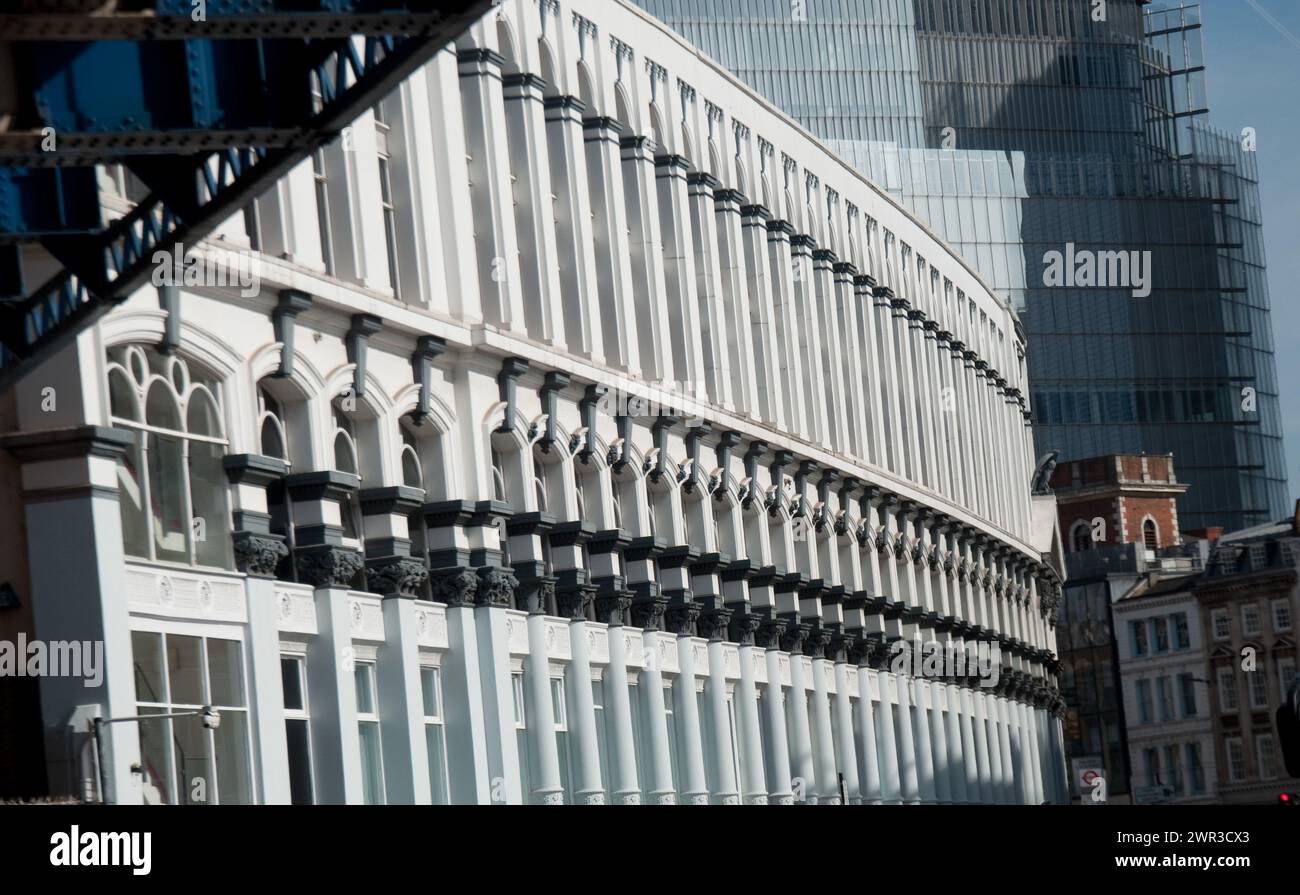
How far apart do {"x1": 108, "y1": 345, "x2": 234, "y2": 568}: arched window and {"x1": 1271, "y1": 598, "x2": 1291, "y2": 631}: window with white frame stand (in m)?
103

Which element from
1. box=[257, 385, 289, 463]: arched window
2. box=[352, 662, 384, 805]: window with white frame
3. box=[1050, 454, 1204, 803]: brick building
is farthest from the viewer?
box=[1050, 454, 1204, 803]: brick building

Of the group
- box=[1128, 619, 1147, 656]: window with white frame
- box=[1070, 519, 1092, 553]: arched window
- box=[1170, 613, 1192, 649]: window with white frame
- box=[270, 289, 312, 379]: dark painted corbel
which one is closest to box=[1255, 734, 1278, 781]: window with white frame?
box=[1170, 613, 1192, 649]: window with white frame

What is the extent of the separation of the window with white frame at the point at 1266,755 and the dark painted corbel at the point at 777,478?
246ft

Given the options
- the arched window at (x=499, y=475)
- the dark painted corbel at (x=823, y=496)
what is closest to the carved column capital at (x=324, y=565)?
the arched window at (x=499, y=475)

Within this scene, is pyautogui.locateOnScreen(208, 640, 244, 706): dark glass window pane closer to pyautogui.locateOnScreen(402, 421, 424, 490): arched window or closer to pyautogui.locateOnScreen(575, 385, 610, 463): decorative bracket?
pyautogui.locateOnScreen(402, 421, 424, 490): arched window

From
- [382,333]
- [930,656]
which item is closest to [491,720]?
[382,333]

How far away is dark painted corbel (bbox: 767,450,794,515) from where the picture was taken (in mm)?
58188

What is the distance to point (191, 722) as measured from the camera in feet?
104

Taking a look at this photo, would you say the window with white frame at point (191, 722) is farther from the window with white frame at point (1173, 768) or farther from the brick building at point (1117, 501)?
the brick building at point (1117, 501)

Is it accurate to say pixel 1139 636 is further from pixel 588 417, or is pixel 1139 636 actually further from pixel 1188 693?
pixel 588 417

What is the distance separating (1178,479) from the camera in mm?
164625

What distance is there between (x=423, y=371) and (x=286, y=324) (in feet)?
15.1

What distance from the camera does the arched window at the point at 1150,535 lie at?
15475cm
